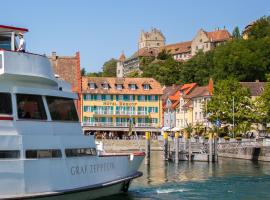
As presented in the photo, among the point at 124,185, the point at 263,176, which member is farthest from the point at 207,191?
the point at 263,176

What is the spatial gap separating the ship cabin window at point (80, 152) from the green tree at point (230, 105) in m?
56.5

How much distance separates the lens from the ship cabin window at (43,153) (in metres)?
23.5

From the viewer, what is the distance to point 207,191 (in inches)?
1390

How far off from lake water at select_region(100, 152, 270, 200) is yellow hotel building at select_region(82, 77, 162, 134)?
4700 cm

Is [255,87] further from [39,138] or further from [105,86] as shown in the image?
[39,138]

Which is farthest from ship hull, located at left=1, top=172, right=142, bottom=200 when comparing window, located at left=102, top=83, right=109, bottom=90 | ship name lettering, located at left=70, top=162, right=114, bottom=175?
window, located at left=102, top=83, right=109, bottom=90

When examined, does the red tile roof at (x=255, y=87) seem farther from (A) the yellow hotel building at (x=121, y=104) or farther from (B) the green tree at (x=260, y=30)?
(B) the green tree at (x=260, y=30)

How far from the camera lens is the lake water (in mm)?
33344

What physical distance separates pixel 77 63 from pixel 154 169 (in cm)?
3338

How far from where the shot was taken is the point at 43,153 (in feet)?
79.0

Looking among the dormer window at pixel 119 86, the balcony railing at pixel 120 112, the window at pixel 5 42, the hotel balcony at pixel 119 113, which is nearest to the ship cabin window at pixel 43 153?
the window at pixel 5 42

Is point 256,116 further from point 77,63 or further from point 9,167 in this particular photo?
point 9,167

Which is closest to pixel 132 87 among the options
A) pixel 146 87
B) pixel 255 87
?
pixel 146 87

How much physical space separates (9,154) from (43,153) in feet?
5.14
